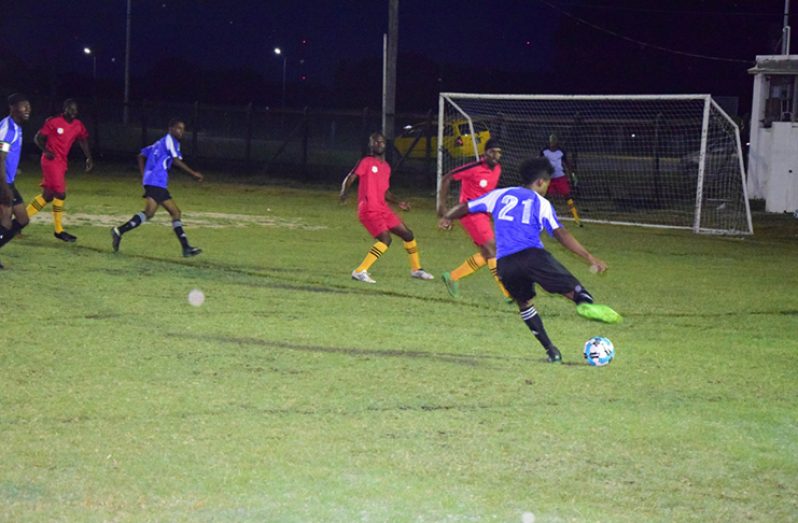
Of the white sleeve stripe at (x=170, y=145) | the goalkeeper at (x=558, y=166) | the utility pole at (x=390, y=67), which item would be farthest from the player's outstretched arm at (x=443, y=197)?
the utility pole at (x=390, y=67)

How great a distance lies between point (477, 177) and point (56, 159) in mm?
7155

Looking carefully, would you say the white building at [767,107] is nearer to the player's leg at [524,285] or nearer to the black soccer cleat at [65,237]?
the black soccer cleat at [65,237]

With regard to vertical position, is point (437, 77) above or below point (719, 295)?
above

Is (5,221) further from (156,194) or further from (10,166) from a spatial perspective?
(156,194)

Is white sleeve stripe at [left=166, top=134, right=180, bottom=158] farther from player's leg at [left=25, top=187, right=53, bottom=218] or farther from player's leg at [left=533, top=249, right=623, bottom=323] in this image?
player's leg at [left=533, top=249, right=623, bottom=323]

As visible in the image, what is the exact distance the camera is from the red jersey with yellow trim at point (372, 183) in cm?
1384

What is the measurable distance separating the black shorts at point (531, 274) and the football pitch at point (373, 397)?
0.63 m

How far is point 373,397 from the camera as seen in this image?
25.8 ft

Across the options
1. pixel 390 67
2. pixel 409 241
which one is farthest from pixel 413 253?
pixel 390 67

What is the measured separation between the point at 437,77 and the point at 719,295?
62.6 metres

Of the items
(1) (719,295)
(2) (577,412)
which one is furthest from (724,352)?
(1) (719,295)

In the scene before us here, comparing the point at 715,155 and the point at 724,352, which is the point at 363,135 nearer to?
the point at 715,155

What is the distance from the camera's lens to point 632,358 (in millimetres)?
9570

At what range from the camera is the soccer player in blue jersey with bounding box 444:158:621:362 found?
900 cm
